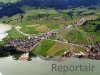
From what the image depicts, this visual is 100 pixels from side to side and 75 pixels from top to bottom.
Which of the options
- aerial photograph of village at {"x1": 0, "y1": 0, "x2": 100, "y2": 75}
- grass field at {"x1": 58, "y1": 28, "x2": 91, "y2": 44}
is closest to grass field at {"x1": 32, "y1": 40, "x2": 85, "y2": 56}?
aerial photograph of village at {"x1": 0, "y1": 0, "x2": 100, "y2": 75}

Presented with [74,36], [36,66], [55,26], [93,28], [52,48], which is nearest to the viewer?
[36,66]

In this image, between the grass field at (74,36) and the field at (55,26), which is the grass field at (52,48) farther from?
the grass field at (74,36)

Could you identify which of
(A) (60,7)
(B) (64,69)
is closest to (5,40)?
(B) (64,69)

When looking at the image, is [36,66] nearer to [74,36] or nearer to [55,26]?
[74,36]

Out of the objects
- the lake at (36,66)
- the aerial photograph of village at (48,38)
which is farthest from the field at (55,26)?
the lake at (36,66)

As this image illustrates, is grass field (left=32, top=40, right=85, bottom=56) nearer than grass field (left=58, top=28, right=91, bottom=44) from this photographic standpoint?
Yes

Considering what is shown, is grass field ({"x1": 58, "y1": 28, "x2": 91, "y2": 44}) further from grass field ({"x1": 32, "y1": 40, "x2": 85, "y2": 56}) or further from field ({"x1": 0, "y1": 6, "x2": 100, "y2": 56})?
Answer: grass field ({"x1": 32, "y1": 40, "x2": 85, "y2": 56})

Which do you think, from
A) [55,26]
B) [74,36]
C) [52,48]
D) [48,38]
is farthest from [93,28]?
[52,48]
